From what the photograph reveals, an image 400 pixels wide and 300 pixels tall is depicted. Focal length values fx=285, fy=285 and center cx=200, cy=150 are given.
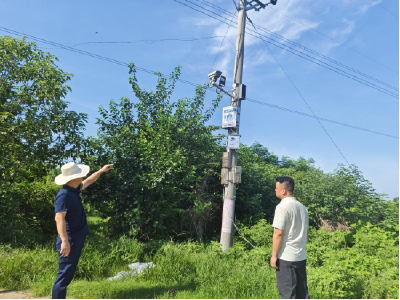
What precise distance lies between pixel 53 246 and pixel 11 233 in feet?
4.06

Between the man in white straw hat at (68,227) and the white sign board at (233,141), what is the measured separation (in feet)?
12.5

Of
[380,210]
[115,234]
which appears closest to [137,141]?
[115,234]

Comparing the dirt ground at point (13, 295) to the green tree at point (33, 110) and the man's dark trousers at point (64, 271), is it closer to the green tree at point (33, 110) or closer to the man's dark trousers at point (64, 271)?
the man's dark trousers at point (64, 271)

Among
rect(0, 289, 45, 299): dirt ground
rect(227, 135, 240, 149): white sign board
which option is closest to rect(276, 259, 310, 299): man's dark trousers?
rect(0, 289, 45, 299): dirt ground

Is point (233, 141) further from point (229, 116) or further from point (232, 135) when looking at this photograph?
point (229, 116)

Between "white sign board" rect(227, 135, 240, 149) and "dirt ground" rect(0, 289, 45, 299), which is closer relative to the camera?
"dirt ground" rect(0, 289, 45, 299)

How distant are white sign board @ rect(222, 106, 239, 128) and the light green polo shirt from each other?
3.82m

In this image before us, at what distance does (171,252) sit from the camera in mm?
5469

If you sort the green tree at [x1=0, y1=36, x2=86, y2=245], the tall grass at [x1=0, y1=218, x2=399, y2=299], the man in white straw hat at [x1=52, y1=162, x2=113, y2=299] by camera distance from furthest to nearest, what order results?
the green tree at [x1=0, y1=36, x2=86, y2=245] < the tall grass at [x1=0, y1=218, x2=399, y2=299] < the man in white straw hat at [x1=52, y1=162, x2=113, y2=299]

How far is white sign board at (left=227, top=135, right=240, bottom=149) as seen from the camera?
266 inches

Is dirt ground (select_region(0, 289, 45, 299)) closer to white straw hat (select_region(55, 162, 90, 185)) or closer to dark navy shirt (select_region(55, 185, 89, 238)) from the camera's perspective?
dark navy shirt (select_region(55, 185, 89, 238))

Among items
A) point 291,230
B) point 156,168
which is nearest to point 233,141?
point 156,168

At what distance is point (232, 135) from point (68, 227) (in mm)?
4273

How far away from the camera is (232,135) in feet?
22.3
